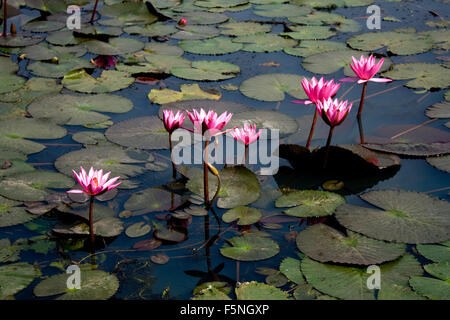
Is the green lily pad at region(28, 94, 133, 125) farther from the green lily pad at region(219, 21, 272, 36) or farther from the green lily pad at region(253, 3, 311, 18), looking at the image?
the green lily pad at region(253, 3, 311, 18)

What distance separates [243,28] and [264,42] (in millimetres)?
524

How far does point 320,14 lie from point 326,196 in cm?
373

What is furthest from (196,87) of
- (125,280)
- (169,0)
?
(169,0)

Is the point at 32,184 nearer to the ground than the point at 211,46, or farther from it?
nearer to the ground

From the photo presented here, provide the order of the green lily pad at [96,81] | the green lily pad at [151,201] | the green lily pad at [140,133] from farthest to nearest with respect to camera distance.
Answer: the green lily pad at [96,81] → the green lily pad at [140,133] → the green lily pad at [151,201]

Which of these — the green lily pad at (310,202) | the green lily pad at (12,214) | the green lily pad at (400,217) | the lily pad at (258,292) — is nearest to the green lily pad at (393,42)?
the green lily pad at (400,217)

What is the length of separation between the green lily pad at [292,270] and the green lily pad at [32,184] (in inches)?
53.5

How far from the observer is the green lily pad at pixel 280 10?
599 cm

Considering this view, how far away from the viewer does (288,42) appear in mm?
5172

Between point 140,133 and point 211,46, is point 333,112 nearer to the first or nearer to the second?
point 140,133

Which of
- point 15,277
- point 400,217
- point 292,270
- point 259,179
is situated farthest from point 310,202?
point 15,277

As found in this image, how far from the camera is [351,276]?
228 centimetres

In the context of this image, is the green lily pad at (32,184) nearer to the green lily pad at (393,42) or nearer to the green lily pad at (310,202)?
the green lily pad at (310,202)

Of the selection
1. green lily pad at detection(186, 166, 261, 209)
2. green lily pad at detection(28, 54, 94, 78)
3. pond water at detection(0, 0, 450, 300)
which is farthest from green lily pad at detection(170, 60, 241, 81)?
green lily pad at detection(186, 166, 261, 209)
